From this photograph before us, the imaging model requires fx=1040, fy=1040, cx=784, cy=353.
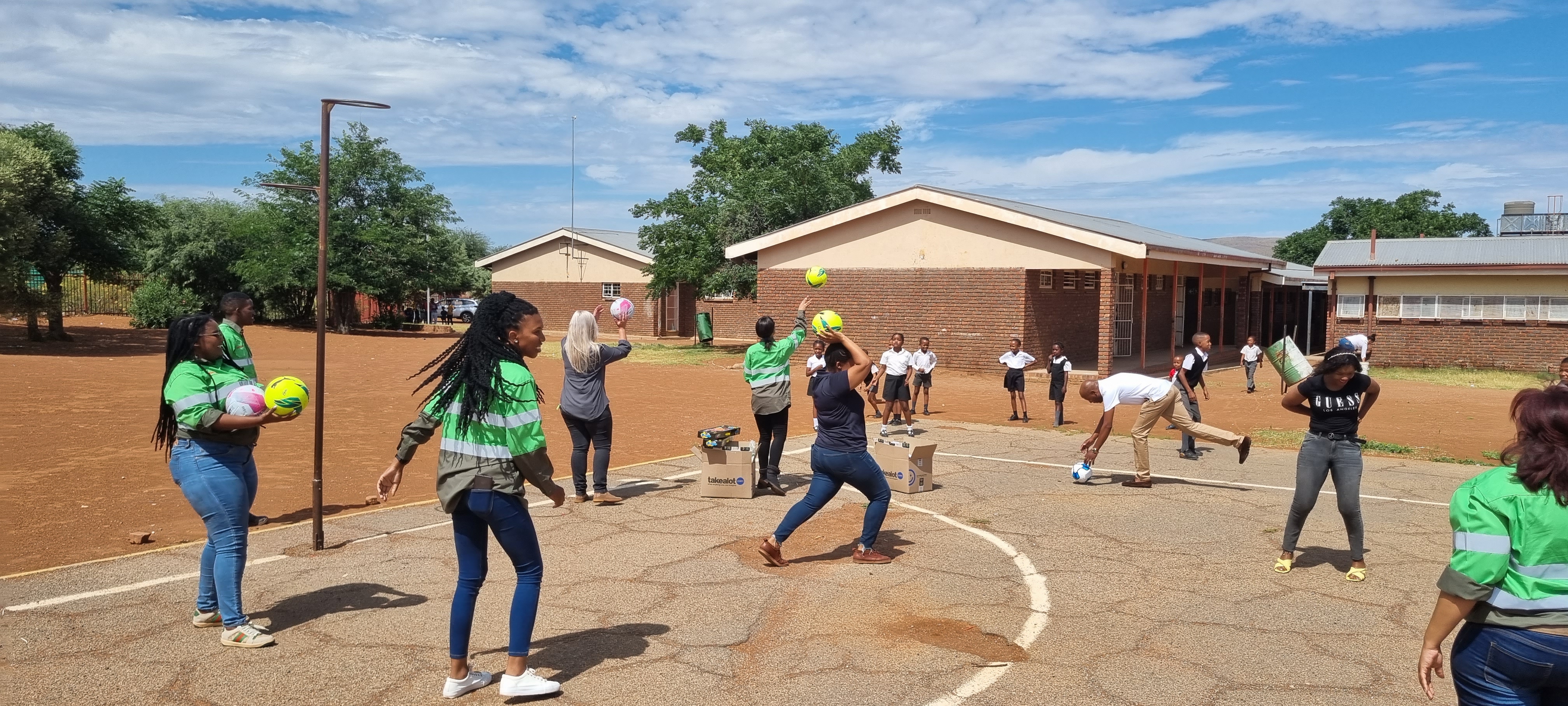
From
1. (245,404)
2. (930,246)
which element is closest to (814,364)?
(245,404)

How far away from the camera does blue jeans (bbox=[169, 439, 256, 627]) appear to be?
5.35 metres

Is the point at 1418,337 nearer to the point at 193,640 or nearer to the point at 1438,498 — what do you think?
the point at 1438,498

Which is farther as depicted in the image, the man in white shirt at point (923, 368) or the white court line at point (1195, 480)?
the man in white shirt at point (923, 368)

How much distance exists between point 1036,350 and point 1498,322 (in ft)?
42.7

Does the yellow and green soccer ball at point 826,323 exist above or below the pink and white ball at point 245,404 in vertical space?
above

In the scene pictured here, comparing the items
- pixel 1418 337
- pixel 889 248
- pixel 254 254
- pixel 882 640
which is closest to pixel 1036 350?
pixel 889 248

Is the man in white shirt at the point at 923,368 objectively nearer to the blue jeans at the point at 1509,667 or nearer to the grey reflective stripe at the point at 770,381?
the grey reflective stripe at the point at 770,381

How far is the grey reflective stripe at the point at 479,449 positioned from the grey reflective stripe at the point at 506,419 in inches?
3.7

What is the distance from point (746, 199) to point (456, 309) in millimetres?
28717

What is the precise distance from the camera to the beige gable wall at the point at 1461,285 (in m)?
26.6

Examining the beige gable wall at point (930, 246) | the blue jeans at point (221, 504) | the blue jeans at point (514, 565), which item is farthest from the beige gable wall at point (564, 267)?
the blue jeans at point (514, 565)

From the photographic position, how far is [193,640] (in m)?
5.44

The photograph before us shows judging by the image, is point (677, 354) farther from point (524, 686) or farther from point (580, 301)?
point (524, 686)

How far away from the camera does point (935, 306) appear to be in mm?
25328
